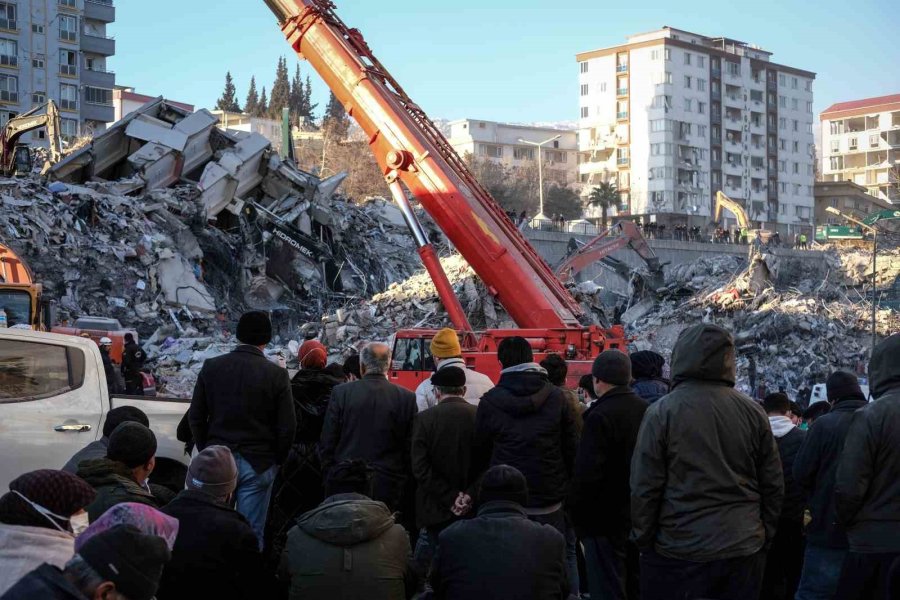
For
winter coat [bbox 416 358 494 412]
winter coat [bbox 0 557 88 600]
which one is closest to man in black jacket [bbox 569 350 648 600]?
winter coat [bbox 416 358 494 412]

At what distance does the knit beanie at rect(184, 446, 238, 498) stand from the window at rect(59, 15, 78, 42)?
255ft

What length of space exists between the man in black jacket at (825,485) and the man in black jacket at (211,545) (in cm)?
321

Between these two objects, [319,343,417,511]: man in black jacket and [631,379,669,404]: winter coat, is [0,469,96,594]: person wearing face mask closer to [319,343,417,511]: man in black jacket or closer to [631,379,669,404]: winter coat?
[319,343,417,511]: man in black jacket

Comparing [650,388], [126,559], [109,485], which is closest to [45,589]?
[126,559]

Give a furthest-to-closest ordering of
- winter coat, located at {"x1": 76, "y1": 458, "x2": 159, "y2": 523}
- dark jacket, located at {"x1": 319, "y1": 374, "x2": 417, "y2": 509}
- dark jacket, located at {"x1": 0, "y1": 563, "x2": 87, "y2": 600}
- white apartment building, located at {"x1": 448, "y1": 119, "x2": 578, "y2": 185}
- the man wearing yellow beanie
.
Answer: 1. white apartment building, located at {"x1": 448, "y1": 119, "x2": 578, "y2": 185}
2. the man wearing yellow beanie
3. dark jacket, located at {"x1": 319, "y1": 374, "x2": 417, "y2": 509}
4. winter coat, located at {"x1": 76, "y1": 458, "x2": 159, "y2": 523}
5. dark jacket, located at {"x1": 0, "y1": 563, "x2": 87, "y2": 600}

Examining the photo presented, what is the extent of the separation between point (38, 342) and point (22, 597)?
481 centimetres

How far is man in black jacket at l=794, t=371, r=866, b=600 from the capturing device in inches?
244

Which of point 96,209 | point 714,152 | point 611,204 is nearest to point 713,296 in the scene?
point 96,209

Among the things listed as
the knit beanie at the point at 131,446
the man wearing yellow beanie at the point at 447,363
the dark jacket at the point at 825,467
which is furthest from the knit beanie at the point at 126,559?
the dark jacket at the point at 825,467

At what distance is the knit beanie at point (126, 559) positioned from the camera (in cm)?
313

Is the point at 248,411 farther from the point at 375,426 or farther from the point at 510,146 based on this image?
the point at 510,146

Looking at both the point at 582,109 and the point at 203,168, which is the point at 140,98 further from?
the point at 203,168

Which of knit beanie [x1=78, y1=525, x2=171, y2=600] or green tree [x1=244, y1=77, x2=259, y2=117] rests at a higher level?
green tree [x1=244, y1=77, x2=259, y2=117]

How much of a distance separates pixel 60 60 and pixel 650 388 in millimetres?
76194
